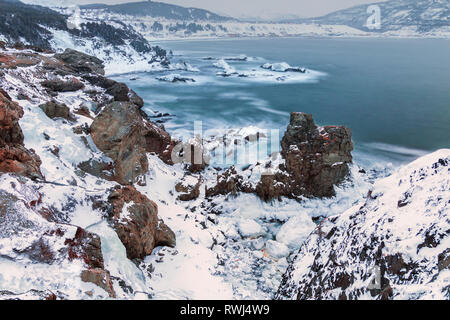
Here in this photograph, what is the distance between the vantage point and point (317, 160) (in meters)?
19.9

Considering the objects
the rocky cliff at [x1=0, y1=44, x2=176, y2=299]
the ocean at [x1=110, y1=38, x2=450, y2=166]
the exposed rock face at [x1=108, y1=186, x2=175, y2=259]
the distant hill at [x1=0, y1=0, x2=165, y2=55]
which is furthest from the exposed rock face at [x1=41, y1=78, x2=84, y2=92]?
the distant hill at [x1=0, y1=0, x2=165, y2=55]

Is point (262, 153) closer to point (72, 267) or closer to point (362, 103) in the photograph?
point (72, 267)

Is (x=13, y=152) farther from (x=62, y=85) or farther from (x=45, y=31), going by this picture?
(x=45, y=31)

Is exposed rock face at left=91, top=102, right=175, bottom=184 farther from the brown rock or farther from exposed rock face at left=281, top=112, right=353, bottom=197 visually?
exposed rock face at left=281, top=112, right=353, bottom=197

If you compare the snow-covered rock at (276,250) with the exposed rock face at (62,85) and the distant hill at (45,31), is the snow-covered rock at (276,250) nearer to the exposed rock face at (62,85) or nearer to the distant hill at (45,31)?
the exposed rock face at (62,85)

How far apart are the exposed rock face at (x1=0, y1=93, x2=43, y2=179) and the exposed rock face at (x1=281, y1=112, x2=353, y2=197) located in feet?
48.1

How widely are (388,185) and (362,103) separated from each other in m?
49.6

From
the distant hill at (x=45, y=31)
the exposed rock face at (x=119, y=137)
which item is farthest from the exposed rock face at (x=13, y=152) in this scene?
the distant hill at (x=45, y=31)

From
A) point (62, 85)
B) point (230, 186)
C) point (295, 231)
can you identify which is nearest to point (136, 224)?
point (295, 231)

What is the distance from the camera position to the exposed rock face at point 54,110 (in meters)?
15.9

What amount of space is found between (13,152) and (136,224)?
4885 mm

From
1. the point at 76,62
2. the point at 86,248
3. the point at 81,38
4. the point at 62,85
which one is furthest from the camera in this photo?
the point at 81,38

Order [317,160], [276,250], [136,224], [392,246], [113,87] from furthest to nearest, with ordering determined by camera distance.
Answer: [113,87], [317,160], [276,250], [136,224], [392,246]

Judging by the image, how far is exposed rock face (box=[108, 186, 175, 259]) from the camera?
1041 centimetres
